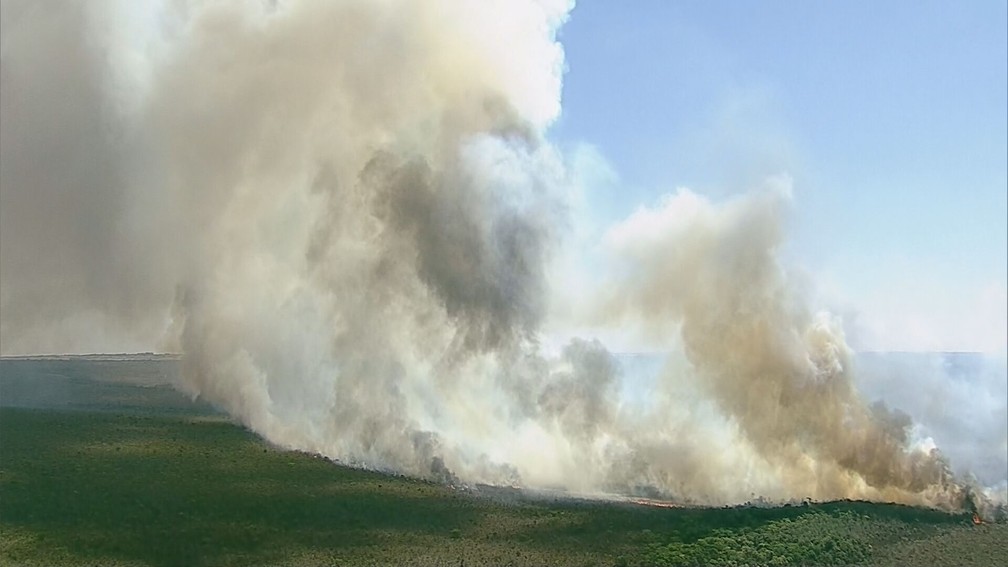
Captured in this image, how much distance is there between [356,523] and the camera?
2031 inches

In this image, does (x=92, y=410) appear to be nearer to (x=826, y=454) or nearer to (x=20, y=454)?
(x=20, y=454)

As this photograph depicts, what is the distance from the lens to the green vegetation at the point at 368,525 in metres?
46.0

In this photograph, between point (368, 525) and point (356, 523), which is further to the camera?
point (356, 523)

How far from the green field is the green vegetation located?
12 centimetres

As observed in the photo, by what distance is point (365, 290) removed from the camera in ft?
284

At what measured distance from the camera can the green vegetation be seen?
46.0 meters

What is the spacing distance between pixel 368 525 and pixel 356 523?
0.74 m

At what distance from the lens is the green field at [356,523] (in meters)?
46.1

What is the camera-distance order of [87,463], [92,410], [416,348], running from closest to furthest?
[87,463] → [416,348] → [92,410]

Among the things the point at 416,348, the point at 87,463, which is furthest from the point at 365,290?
the point at 87,463

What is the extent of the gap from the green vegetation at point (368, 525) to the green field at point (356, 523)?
12 centimetres

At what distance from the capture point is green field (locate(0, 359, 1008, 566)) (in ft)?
151

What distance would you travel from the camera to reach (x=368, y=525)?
51.4 meters

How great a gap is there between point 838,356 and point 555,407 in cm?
2447
